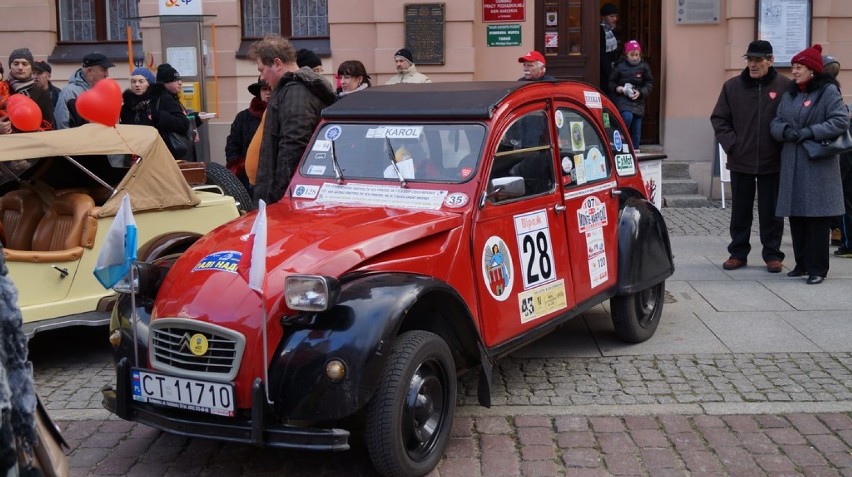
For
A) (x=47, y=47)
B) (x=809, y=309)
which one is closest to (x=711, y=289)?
(x=809, y=309)

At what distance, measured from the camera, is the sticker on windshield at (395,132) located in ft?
18.3

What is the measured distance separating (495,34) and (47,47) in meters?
6.11

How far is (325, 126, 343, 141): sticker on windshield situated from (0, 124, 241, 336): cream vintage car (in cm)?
154

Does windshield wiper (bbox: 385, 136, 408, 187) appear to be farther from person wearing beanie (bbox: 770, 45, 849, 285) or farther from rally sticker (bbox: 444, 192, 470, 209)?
person wearing beanie (bbox: 770, 45, 849, 285)

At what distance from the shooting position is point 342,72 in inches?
357

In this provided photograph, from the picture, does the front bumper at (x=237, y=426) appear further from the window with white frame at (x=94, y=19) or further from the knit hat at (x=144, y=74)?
the window with white frame at (x=94, y=19)

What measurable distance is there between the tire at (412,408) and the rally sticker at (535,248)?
950 mm

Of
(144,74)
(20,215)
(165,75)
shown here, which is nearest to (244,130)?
(165,75)

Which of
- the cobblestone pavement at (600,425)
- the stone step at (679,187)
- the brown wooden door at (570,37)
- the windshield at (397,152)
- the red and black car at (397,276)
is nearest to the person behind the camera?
the red and black car at (397,276)

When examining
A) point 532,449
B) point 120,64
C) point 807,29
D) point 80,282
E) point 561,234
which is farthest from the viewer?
point 120,64

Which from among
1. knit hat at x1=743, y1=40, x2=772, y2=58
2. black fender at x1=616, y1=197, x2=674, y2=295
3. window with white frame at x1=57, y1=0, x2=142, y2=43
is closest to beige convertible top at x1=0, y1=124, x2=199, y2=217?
black fender at x1=616, y1=197, x2=674, y2=295

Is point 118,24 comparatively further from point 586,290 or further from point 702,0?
point 586,290

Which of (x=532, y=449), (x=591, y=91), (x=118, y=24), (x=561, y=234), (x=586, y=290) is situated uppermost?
(x=118, y=24)

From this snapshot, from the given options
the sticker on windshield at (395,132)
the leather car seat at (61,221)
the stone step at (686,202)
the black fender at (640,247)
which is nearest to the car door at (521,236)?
the sticker on windshield at (395,132)
